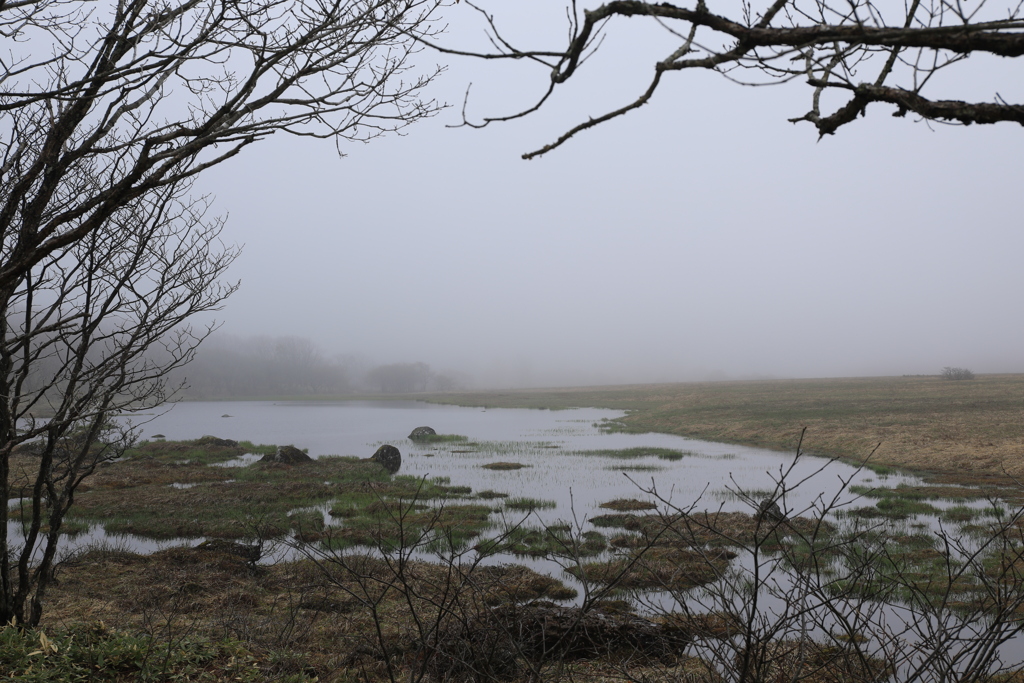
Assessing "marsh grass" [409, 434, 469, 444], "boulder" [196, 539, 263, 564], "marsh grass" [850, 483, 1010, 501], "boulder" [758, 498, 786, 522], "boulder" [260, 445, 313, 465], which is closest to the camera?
"boulder" [758, 498, 786, 522]

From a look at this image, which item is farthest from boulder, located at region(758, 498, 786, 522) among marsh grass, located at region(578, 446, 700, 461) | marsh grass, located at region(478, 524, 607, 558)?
marsh grass, located at region(578, 446, 700, 461)

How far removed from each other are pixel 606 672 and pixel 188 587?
7.50 meters

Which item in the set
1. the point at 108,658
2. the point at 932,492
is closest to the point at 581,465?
the point at 932,492

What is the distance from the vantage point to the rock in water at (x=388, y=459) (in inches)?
1005

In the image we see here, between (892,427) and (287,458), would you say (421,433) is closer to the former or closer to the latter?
(287,458)

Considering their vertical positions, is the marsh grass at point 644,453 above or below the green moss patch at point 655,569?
below

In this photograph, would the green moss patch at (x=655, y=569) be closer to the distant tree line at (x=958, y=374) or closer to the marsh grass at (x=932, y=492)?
the marsh grass at (x=932, y=492)

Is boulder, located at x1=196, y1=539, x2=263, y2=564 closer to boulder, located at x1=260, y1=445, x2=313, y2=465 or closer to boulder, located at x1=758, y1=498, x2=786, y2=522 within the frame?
boulder, located at x1=758, y1=498, x2=786, y2=522

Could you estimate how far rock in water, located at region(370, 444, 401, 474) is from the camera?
83.8 feet

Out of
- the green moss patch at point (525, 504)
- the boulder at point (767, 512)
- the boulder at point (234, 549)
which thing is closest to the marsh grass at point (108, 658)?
the boulder at point (767, 512)

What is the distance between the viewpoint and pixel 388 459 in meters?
26.0

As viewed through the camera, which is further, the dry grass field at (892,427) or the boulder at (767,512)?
the dry grass field at (892,427)

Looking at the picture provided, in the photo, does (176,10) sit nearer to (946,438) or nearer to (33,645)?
(33,645)

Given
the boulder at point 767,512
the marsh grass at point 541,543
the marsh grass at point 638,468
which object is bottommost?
the marsh grass at point 638,468
